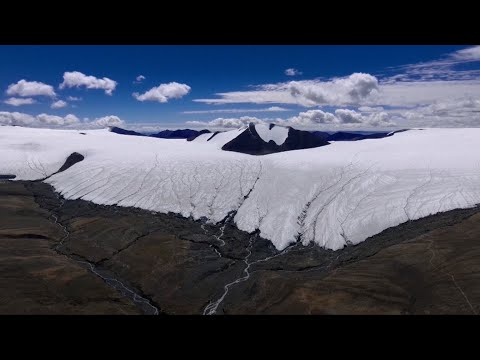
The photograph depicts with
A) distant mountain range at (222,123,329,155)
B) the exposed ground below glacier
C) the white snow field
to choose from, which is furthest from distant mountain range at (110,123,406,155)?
the exposed ground below glacier

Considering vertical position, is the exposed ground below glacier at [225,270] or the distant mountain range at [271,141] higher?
the distant mountain range at [271,141]

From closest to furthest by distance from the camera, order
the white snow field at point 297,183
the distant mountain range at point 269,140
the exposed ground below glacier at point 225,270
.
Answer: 1. the exposed ground below glacier at point 225,270
2. the white snow field at point 297,183
3. the distant mountain range at point 269,140

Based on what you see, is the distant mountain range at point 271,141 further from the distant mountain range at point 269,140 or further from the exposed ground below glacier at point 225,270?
the exposed ground below glacier at point 225,270

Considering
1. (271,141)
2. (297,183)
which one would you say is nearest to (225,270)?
(297,183)

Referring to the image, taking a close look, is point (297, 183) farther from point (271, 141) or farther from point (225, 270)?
point (271, 141)

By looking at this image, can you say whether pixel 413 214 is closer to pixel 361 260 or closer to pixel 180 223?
pixel 361 260

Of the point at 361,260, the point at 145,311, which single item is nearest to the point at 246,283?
the point at 145,311

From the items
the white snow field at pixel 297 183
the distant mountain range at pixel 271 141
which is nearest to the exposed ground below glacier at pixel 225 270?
the white snow field at pixel 297 183
